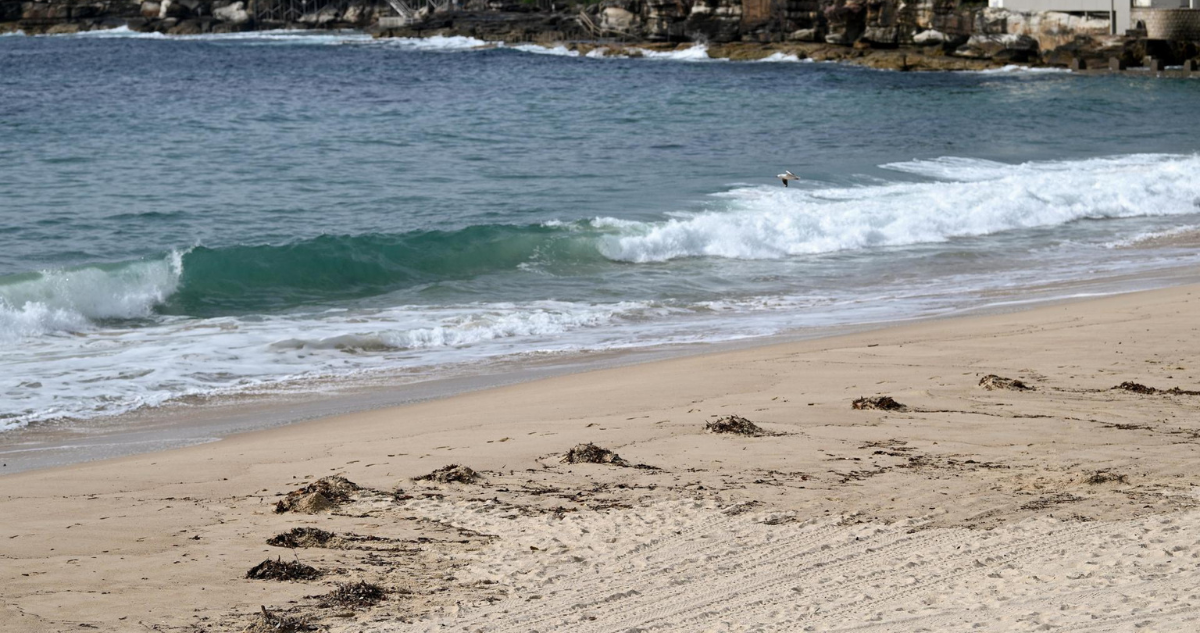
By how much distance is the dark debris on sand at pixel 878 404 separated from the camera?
612 centimetres

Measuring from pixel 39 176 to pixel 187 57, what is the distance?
39294mm

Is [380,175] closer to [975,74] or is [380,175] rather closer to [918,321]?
[918,321]

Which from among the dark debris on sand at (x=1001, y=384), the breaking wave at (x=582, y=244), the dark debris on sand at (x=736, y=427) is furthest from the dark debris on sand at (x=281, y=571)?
the breaking wave at (x=582, y=244)

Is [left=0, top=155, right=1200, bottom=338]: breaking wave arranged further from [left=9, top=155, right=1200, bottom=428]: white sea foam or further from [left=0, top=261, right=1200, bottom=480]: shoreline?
[left=0, top=261, right=1200, bottom=480]: shoreline

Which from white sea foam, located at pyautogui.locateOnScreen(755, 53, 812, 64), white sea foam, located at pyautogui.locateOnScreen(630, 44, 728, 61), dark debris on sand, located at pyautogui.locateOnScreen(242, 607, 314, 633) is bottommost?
dark debris on sand, located at pyautogui.locateOnScreen(242, 607, 314, 633)

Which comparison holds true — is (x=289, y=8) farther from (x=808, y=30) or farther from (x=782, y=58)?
(x=782, y=58)

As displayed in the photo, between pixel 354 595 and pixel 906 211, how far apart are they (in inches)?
497

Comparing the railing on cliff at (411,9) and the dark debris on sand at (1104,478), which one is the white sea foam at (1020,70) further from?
the dark debris on sand at (1104,478)

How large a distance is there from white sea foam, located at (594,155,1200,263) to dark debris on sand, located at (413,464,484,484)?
821 centimetres

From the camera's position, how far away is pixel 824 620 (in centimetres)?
348

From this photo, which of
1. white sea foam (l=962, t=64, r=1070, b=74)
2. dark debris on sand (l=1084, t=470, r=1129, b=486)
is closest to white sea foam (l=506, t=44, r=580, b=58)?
white sea foam (l=962, t=64, r=1070, b=74)

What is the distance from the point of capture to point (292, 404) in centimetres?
744

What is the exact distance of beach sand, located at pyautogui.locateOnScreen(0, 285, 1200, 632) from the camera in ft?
12.0

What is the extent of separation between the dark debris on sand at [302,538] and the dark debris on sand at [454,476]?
28.7 inches
